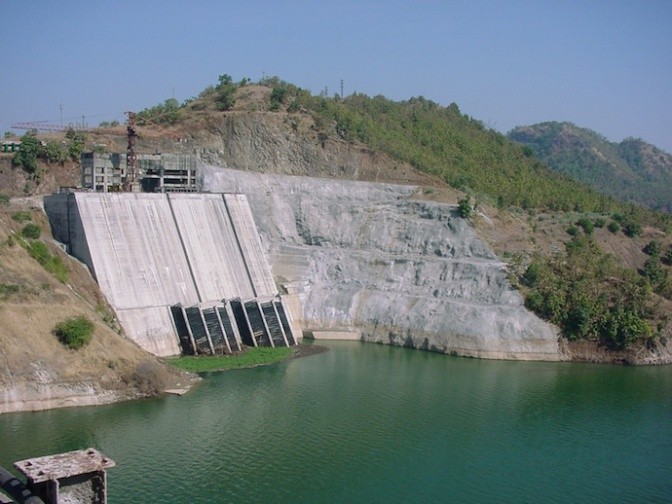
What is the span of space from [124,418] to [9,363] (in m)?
5.31

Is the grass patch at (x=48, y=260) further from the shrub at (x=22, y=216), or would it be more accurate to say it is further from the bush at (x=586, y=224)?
the bush at (x=586, y=224)

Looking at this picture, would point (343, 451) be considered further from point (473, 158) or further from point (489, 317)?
point (473, 158)

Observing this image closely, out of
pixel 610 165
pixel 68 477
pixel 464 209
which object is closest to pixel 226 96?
pixel 464 209

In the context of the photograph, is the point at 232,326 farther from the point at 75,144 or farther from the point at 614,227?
the point at 614,227

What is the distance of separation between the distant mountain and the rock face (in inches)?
3983

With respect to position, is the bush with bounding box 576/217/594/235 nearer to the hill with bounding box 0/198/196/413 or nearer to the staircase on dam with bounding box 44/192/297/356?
→ the staircase on dam with bounding box 44/192/297/356

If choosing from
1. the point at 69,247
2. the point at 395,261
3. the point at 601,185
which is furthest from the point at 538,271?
the point at 601,185

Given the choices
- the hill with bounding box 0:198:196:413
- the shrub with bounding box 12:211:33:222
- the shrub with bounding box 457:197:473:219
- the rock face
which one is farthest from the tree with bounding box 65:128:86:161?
the shrub with bounding box 457:197:473:219

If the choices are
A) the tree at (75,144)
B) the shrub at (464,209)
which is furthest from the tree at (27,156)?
the shrub at (464,209)

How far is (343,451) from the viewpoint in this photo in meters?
31.9

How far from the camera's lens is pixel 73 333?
35875 mm

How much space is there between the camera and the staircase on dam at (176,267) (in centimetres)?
4441

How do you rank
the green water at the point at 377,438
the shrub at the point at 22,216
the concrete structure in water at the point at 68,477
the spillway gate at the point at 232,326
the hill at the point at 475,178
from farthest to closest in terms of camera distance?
1. the hill at the point at 475,178
2. the spillway gate at the point at 232,326
3. the shrub at the point at 22,216
4. the green water at the point at 377,438
5. the concrete structure in water at the point at 68,477

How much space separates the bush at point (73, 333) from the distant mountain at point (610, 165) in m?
128
